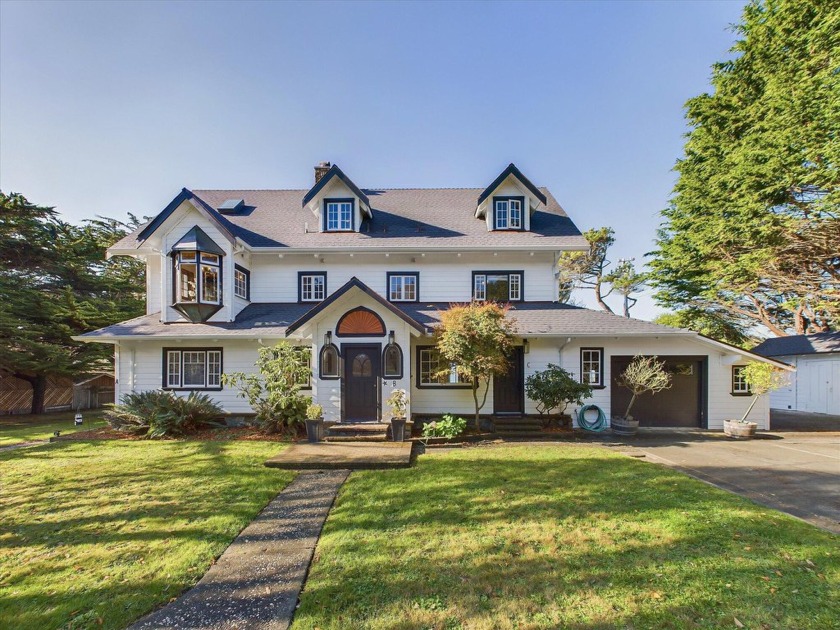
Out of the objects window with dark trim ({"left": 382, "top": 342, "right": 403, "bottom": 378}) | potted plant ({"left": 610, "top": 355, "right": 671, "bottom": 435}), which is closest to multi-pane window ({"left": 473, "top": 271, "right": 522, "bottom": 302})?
window with dark trim ({"left": 382, "top": 342, "right": 403, "bottom": 378})

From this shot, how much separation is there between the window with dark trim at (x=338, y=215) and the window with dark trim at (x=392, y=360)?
5.79 m

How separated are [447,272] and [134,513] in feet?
35.5

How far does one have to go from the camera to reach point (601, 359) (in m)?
12.1

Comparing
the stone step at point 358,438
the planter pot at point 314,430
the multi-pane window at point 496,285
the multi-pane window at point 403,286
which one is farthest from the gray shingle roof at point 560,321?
the planter pot at point 314,430

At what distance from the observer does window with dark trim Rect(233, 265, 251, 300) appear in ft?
41.6

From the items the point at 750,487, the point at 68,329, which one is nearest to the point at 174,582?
→ the point at 750,487

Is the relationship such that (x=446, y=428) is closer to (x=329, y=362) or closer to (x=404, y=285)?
(x=329, y=362)

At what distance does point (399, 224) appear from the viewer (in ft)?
47.3

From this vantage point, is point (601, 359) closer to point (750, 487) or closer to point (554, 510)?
point (750, 487)

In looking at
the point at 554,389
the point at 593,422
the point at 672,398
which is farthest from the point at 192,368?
the point at 672,398

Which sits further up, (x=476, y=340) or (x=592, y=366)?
(x=476, y=340)

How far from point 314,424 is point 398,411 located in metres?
2.39

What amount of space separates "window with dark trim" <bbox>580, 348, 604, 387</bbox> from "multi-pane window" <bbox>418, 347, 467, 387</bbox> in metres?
4.22

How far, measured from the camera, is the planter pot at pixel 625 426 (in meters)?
11.2
